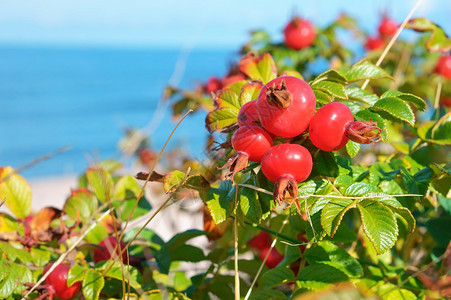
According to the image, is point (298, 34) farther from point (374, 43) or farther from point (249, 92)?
point (249, 92)

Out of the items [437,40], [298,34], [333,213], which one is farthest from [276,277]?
[298,34]

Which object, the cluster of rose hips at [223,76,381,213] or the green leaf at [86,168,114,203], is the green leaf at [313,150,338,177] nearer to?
the cluster of rose hips at [223,76,381,213]

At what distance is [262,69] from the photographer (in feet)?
2.79

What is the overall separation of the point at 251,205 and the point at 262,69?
32cm

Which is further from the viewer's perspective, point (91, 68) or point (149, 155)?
point (91, 68)

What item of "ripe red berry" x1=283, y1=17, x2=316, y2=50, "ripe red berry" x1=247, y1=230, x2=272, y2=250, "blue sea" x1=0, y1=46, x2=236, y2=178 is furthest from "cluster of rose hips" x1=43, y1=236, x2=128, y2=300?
"ripe red berry" x1=283, y1=17, x2=316, y2=50

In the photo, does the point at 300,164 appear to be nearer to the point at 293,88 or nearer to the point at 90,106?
the point at 293,88

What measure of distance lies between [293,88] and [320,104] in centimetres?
11

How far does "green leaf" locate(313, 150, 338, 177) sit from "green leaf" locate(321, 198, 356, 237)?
0.13ft

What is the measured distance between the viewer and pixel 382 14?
222cm

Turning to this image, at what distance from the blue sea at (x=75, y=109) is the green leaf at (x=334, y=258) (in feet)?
2.29

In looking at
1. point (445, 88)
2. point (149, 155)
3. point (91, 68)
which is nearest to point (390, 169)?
point (445, 88)

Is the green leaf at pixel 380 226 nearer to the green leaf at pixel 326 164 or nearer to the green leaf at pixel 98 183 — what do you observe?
the green leaf at pixel 326 164

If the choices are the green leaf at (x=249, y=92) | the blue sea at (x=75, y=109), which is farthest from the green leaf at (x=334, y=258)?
the blue sea at (x=75, y=109)
